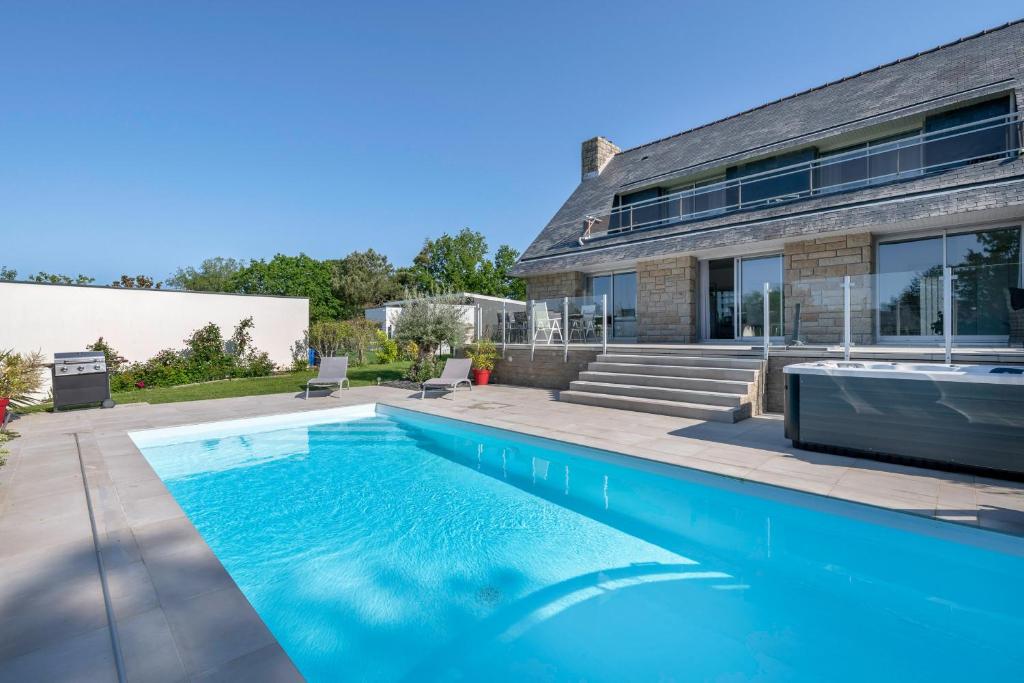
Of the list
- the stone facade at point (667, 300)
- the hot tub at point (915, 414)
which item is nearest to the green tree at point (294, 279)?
the stone facade at point (667, 300)

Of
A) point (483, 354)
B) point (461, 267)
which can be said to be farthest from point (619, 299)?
point (461, 267)

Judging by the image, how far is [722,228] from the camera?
488 inches

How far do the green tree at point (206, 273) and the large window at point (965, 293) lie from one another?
6893 cm

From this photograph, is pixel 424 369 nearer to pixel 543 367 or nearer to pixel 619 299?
pixel 543 367

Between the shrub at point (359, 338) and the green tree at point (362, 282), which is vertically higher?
the green tree at point (362, 282)

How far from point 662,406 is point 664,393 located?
0.48m

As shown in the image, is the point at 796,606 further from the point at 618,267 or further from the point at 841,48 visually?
the point at 841,48

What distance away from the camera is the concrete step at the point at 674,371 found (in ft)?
28.3

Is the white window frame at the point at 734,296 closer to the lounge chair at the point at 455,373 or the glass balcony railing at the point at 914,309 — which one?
the glass balcony railing at the point at 914,309

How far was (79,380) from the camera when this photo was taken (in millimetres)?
9953

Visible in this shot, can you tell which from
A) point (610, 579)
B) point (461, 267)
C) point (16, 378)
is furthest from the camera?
point (461, 267)

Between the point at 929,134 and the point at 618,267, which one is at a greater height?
the point at 929,134

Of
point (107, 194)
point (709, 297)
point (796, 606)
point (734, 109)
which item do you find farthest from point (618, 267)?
point (107, 194)

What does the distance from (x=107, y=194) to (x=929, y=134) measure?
27172mm
